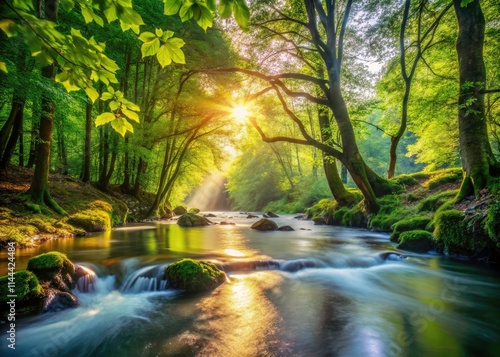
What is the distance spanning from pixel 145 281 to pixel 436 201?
9425mm

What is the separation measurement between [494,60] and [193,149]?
60.6ft

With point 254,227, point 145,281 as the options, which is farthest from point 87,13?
point 254,227

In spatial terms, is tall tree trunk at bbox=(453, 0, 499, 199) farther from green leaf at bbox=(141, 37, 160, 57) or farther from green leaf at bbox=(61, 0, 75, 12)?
green leaf at bbox=(61, 0, 75, 12)

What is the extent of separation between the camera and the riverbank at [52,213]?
722 centimetres

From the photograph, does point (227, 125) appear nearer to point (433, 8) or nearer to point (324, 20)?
point (324, 20)

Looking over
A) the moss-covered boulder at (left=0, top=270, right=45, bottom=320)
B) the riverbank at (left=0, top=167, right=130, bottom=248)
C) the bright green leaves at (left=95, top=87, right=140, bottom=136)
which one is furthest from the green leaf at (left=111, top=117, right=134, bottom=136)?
the riverbank at (left=0, top=167, right=130, bottom=248)

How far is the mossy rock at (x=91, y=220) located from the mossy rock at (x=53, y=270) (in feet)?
19.5

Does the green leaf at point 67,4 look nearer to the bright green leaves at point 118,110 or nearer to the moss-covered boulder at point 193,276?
the bright green leaves at point 118,110

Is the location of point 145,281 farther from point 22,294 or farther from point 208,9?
point 208,9

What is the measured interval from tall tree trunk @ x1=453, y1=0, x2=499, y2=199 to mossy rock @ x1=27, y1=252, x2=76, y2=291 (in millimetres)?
9646

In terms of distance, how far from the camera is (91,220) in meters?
10.3

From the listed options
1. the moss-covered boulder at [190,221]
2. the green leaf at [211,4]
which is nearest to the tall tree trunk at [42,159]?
the moss-covered boulder at [190,221]

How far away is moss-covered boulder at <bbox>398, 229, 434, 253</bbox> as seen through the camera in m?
7.32

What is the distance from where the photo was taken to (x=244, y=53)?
483 inches
